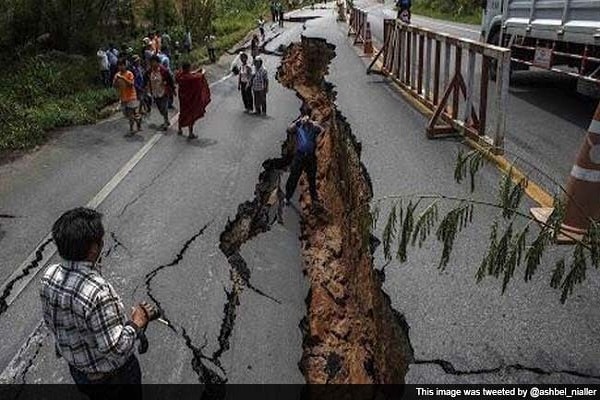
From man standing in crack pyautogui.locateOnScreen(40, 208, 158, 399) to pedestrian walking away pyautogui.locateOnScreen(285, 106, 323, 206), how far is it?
185 inches

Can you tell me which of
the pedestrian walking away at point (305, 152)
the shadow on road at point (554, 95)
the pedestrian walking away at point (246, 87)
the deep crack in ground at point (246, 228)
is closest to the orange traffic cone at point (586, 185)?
the deep crack in ground at point (246, 228)

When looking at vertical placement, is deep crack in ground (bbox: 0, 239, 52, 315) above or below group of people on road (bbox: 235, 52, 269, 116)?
below

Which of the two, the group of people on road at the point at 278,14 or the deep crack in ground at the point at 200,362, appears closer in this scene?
the deep crack in ground at the point at 200,362

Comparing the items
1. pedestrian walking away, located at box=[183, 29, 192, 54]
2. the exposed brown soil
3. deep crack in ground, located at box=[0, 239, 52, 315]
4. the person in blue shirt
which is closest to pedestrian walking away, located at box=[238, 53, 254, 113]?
the person in blue shirt

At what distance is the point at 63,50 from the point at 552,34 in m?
14.1

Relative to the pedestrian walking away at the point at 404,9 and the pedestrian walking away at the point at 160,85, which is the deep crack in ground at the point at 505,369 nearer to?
the pedestrian walking away at the point at 160,85

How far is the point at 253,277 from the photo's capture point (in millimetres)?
5125

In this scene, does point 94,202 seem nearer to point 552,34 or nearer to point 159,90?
point 159,90

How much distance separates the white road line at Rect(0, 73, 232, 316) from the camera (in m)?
5.17

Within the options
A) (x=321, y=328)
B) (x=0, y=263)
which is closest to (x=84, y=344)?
(x=321, y=328)

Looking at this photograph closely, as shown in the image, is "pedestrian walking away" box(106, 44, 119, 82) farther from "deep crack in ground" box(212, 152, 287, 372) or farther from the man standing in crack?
the man standing in crack

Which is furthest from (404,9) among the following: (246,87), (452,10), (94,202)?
(452,10)

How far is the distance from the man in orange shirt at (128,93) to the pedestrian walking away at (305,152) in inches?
169

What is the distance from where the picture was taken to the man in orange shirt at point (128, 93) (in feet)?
33.5
